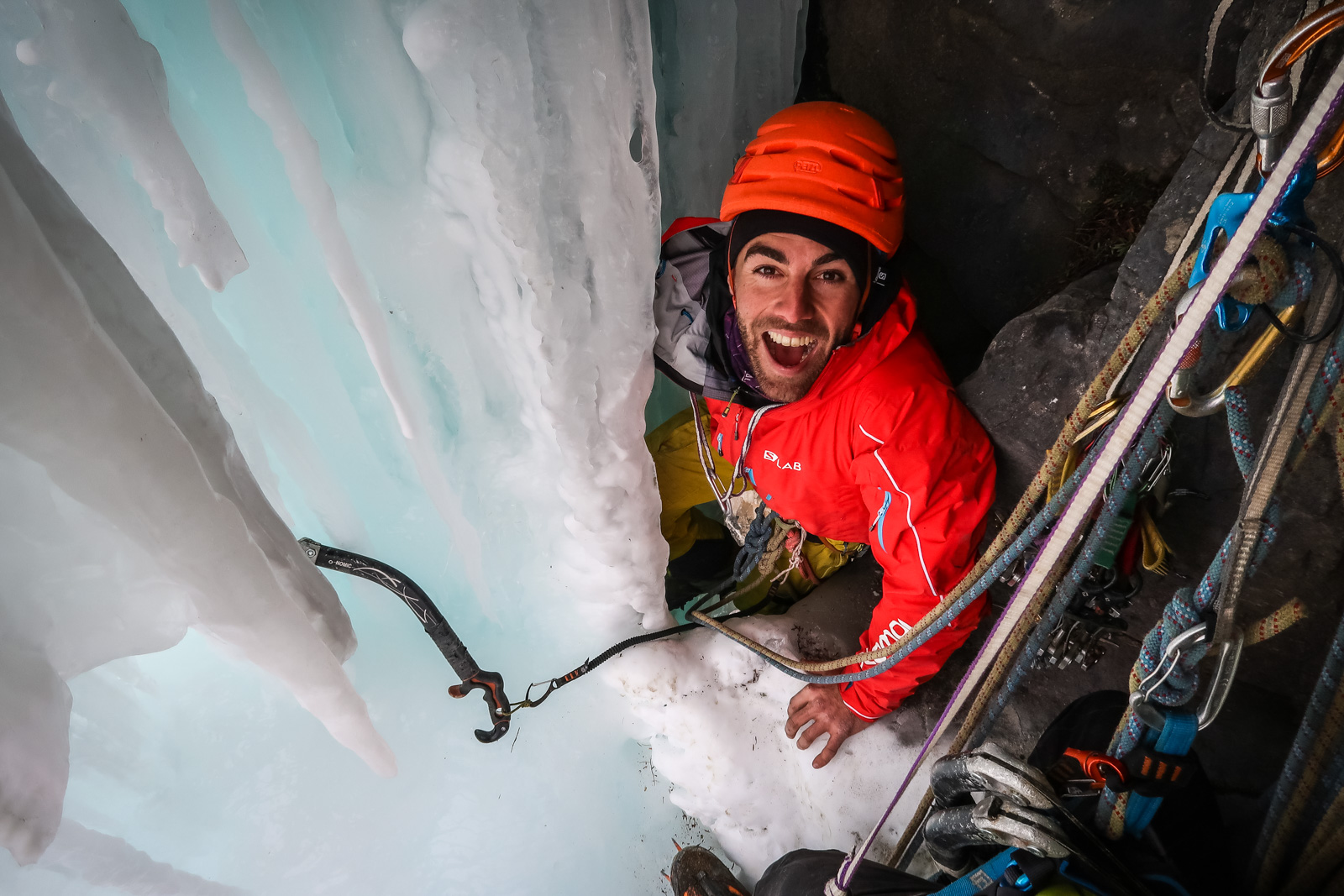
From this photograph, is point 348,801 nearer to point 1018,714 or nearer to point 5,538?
point 5,538

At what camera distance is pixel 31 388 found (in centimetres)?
88

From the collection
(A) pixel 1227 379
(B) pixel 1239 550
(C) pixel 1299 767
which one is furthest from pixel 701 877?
(A) pixel 1227 379

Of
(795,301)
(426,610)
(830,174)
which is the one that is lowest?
(426,610)

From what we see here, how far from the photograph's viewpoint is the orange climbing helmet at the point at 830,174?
164cm

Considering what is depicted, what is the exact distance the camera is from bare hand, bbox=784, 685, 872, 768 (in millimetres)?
1916

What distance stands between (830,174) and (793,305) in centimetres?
32

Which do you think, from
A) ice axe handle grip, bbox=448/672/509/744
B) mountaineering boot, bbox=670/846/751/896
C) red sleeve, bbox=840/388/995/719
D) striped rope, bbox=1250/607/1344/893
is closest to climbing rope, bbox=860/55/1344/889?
striped rope, bbox=1250/607/1344/893

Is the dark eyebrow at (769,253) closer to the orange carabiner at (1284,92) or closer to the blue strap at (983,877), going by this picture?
the orange carabiner at (1284,92)

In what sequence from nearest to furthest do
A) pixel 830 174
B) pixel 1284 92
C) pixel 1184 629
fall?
1. pixel 1284 92
2. pixel 1184 629
3. pixel 830 174

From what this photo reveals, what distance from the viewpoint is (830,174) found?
5.38ft

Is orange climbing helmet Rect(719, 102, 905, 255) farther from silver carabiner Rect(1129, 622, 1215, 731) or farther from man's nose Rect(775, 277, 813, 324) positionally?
silver carabiner Rect(1129, 622, 1215, 731)

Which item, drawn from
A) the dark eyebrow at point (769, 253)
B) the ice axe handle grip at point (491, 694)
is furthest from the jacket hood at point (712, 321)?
the ice axe handle grip at point (491, 694)

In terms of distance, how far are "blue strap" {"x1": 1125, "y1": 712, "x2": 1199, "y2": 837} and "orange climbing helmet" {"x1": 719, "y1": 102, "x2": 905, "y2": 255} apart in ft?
3.94

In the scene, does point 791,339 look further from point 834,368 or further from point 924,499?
point 924,499
